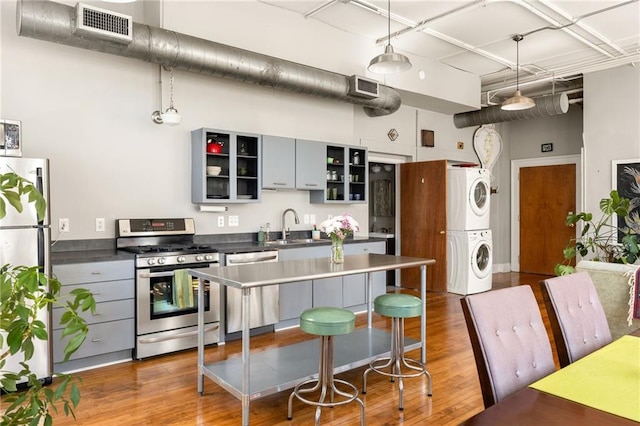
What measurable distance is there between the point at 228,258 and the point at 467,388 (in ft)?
7.59

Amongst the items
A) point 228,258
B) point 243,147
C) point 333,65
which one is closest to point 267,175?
point 243,147

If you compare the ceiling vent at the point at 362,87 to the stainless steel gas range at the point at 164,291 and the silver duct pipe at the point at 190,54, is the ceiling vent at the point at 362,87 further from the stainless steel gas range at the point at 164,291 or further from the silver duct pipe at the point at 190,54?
the stainless steel gas range at the point at 164,291

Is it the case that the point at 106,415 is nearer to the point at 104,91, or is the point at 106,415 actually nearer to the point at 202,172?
the point at 202,172

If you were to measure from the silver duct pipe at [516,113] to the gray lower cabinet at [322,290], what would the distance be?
3.27 metres

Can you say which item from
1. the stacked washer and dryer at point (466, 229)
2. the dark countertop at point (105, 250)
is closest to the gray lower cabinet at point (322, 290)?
the dark countertop at point (105, 250)

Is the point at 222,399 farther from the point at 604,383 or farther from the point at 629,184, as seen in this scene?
the point at 629,184

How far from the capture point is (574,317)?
77.5 inches

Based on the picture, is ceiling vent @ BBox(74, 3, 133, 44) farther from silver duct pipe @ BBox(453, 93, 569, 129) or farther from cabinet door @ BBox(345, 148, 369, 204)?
silver duct pipe @ BBox(453, 93, 569, 129)

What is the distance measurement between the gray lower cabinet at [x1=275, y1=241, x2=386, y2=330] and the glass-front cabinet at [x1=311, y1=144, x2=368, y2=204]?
26.8 inches

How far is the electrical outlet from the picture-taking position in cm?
381

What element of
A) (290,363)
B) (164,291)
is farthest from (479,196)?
(164,291)

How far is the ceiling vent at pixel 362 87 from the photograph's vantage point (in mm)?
5078

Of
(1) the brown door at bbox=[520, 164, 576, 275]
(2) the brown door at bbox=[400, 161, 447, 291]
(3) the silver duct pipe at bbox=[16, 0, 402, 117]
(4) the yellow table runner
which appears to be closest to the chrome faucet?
(3) the silver duct pipe at bbox=[16, 0, 402, 117]

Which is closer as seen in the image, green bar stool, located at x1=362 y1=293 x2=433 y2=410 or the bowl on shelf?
green bar stool, located at x1=362 y1=293 x2=433 y2=410
